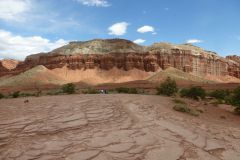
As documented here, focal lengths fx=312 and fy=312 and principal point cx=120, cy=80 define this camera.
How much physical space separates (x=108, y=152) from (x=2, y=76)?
10486 cm

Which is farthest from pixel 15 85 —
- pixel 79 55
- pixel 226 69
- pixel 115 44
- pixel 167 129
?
pixel 167 129

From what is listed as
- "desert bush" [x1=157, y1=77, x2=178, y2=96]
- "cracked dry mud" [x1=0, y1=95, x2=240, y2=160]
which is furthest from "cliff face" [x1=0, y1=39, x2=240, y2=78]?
"cracked dry mud" [x1=0, y1=95, x2=240, y2=160]

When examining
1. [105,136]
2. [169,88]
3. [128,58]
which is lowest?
[105,136]

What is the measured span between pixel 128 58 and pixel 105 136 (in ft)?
277

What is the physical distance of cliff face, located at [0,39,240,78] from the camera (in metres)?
91.4

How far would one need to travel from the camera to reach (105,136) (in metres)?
7.14

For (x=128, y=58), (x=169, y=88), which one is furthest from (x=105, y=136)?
(x=128, y=58)

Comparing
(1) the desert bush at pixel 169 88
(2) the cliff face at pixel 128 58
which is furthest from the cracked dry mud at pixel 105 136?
(2) the cliff face at pixel 128 58

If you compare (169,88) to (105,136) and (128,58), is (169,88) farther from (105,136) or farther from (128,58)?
(128,58)

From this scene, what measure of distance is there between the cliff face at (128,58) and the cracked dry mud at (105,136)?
3179 inches

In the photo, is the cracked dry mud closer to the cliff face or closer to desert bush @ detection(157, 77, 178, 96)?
desert bush @ detection(157, 77, 178, 96)

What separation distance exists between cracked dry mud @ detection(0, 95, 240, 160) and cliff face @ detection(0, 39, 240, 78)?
8074 centimetres

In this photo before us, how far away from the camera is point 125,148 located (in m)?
6.42

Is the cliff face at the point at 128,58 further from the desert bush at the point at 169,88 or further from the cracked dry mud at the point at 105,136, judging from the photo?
the cracked dry mud at the point at 105,136
